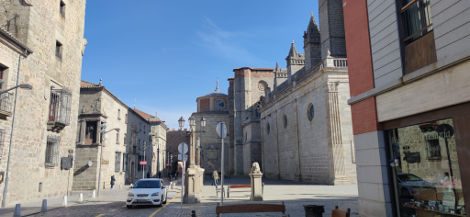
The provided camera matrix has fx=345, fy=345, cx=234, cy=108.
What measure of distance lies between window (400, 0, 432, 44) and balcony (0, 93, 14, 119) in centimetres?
1640

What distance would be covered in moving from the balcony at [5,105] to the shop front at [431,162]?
1607 centimetres

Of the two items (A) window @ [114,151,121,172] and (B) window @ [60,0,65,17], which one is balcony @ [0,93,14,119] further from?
(A) window @ [114,151,121,172]

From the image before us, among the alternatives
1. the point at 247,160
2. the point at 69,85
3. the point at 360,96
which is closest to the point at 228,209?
the point at 360,96

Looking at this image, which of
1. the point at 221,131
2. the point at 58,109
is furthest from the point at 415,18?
the point at 58,109

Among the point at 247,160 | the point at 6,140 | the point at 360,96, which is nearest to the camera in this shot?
the point at 360,96

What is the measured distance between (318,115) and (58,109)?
19.7 m

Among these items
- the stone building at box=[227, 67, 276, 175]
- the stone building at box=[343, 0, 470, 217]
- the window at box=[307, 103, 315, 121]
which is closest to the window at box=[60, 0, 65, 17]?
the stone building at box=[343, 0, 470, 217]

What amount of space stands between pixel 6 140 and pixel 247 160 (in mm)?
41035

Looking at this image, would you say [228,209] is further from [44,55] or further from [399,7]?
[44,55]

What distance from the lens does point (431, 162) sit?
291 inches

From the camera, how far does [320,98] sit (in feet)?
94.8

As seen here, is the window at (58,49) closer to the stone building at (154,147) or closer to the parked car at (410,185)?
the parked car at (410,185)

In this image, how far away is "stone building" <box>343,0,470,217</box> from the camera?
21.5 feet

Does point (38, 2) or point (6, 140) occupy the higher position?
point (38, 2)
